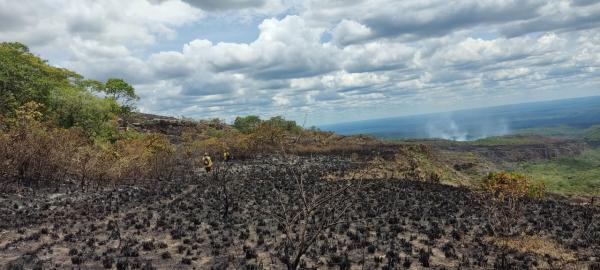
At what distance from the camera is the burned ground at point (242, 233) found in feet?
57.7

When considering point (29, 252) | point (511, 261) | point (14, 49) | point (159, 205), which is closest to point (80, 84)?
point (14, 49)

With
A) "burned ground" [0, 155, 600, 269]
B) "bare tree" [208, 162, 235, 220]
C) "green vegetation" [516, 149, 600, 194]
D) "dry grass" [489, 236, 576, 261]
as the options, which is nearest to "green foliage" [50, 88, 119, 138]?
"bare tree" [208, 162, 235, 220]

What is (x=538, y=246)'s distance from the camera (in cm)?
2127

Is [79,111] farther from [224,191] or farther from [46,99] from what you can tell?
[224,191]

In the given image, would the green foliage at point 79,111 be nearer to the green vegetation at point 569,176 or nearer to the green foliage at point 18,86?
the green foliage at point 18,86

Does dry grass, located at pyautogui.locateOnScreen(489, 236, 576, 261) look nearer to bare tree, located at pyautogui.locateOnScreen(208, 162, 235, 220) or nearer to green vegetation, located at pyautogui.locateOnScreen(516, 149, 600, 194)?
bare tree, located at pyautogui.locateOnScreen(208, 162, 235, 220)

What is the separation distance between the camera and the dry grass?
20094 mm

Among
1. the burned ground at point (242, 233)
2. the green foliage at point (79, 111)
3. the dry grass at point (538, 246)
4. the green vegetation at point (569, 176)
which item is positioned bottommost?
the green vegetation at point (569, 176)

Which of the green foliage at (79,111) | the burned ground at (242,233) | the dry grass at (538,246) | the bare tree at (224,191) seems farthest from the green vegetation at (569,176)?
the green foliage at (79,111)

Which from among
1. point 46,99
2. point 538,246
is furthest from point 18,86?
point 538,246

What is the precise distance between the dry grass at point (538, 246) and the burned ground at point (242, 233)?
0.55ft

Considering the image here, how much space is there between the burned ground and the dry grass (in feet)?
0.55

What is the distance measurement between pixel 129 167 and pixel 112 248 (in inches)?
881

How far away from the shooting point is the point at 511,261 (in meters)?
18.4
